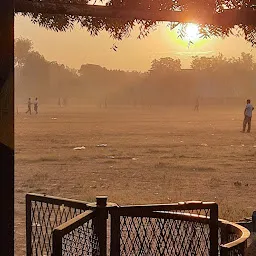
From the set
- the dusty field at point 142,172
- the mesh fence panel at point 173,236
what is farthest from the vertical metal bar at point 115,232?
the dusty field at point 142,172

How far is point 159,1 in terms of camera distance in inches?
264

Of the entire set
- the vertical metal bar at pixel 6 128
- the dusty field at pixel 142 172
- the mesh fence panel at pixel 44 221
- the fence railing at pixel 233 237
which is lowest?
the dusty field at pixel 142 172

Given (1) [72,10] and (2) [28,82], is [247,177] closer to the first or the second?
(1) [72,10]

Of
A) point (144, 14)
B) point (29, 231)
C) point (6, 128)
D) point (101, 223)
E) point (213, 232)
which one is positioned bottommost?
point (29, 231)

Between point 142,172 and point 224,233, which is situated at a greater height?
point 224,233

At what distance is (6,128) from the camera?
3693mm

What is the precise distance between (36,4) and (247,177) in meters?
10.4

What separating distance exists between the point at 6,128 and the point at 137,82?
467 ft

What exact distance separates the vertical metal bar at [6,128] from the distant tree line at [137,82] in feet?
374

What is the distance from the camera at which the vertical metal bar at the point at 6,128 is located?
3650 millimetres

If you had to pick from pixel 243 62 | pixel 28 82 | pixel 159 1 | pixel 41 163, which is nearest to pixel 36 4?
pixel 159 1

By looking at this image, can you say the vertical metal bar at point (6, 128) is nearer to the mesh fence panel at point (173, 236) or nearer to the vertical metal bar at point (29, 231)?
the mesh fence panel at point (173, 236)

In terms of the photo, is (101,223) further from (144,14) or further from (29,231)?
(144,14)

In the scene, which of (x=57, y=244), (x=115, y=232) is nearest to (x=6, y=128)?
(x=57, y=244)
